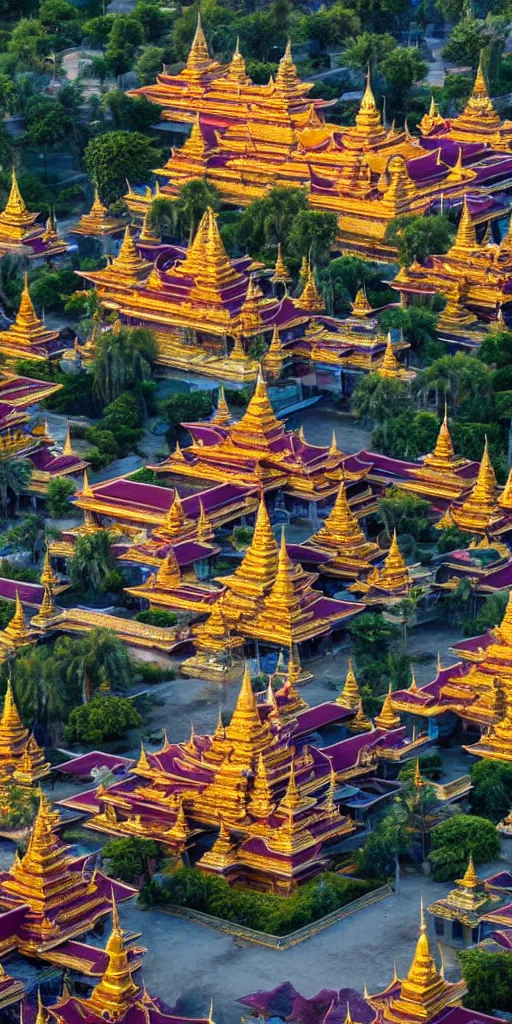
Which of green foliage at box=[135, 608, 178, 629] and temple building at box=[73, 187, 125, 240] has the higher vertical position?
green foliage at box=[135, 608, 178, 629]

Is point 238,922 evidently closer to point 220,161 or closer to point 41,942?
point 41,942

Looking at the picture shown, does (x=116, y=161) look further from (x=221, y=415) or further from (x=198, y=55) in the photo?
(x=221, y=415)

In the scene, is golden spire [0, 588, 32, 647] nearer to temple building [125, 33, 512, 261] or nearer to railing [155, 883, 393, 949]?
railing [155, 883, 393, 949]

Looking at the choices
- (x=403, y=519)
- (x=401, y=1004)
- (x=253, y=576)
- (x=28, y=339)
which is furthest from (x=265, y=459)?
(x=401, y=1004)

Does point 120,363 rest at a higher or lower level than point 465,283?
lower

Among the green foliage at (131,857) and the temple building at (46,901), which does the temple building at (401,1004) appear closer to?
the temple building at (46,901)

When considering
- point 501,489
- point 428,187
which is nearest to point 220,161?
point 428,187


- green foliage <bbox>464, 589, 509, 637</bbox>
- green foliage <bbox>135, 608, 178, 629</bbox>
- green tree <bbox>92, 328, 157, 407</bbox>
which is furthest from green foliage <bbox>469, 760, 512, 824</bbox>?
green tree <bbox>92, 328, 157, 407</bbox>
